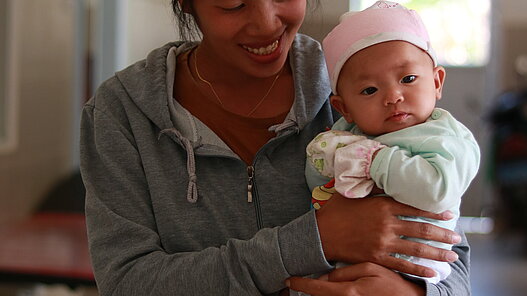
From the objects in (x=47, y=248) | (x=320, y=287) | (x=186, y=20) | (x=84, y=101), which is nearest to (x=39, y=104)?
(x=84, y=101)

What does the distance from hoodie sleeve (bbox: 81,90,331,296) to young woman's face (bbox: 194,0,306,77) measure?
0.24 meters

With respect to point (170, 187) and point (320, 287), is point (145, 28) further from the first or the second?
point (320, 287)

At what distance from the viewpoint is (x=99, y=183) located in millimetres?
1346

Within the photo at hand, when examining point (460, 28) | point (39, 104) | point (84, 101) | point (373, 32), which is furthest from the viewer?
point (460, 28)

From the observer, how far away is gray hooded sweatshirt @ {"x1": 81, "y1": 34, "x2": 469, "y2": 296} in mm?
1289

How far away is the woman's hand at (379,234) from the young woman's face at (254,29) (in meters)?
0.30

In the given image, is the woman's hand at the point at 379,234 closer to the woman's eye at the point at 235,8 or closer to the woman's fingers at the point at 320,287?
the woman's fingers at the point at 320,287

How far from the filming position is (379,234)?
3.89ft

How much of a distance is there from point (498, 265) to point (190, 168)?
4.39 meters

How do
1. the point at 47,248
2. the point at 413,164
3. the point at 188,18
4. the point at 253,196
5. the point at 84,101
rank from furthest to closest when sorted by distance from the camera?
the point at 84,101 < the point at 47,248 < the point at 188,18 < the point at 253,196 < the point at 413,164

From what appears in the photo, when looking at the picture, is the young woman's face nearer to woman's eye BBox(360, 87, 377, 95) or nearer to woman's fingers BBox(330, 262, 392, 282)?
woman's eye BBox(360, 87, 377, 95)

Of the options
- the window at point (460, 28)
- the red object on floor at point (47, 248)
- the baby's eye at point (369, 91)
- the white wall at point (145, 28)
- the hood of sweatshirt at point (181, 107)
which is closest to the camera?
the baby's eye at point (369, 91)

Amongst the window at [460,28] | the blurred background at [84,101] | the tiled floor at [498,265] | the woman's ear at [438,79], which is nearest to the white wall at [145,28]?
the blurred background at [84,101]

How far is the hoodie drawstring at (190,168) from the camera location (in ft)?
4.33
